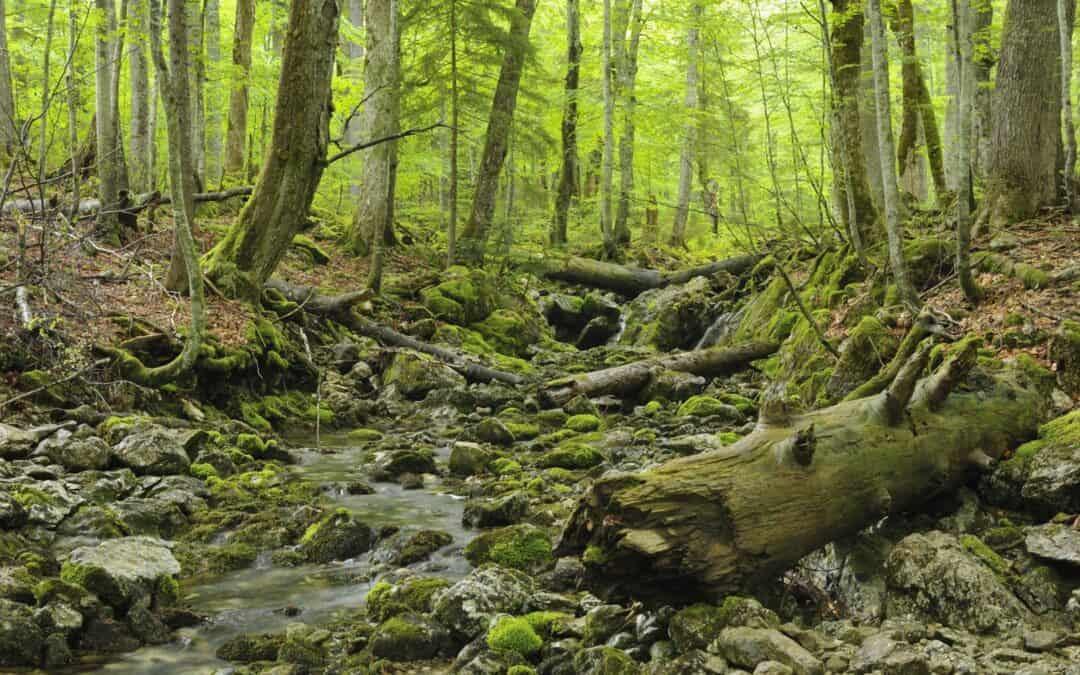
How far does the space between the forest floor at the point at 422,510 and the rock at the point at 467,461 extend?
26 mm

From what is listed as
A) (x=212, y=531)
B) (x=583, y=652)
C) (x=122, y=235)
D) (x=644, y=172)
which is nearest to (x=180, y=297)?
(x=122, y=235)

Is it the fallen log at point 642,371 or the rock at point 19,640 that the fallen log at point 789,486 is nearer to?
the rock at point 19,640

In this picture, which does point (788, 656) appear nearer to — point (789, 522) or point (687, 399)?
point (789, 522)

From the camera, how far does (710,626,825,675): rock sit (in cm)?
306

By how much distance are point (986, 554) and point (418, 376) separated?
8.12 m

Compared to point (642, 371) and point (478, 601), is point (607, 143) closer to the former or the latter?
point (642, 371)

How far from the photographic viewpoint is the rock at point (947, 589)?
11.1 ft

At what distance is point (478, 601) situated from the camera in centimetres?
413

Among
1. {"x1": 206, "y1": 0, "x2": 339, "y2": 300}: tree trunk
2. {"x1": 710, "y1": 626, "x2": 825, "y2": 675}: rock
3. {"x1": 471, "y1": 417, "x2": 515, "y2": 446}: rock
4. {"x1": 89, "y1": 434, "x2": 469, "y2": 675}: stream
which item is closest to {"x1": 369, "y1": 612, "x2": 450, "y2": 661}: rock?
{"x1": 89, "y1": 434, "x2": 469, "y2": 675}: stream

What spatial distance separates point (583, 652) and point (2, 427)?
5.00 m

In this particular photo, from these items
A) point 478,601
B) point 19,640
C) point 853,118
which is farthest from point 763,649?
point 853,118

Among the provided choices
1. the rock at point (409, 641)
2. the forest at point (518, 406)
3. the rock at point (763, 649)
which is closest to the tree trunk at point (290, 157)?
the forest at point (518, 406)

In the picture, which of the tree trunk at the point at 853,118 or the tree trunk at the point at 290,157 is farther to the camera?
the tree trunk at the point at 290,157

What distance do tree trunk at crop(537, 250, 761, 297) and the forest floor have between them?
4920 mm
